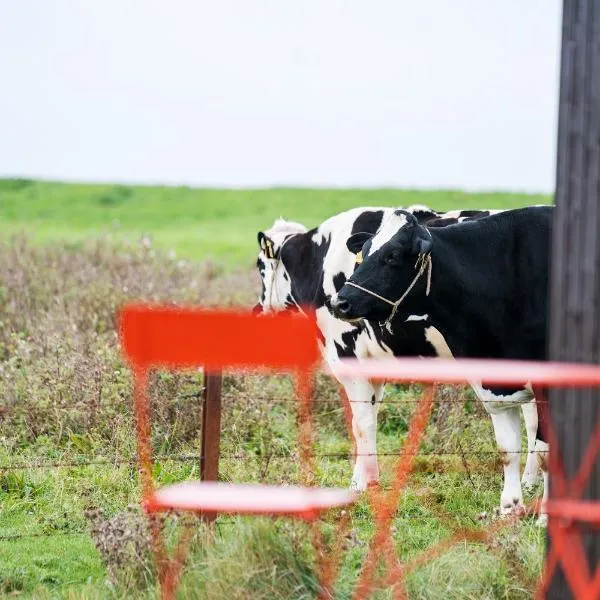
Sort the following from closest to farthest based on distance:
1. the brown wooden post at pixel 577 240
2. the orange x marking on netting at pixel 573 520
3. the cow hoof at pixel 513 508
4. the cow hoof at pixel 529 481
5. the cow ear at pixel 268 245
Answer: the orange x marking on netting at pixel 573 520
the brown wooden post at pixel 577 240
the cow hoof at pixel 513 508
the cow hoof at pixel 529 481
the cow ear at pixel 268 245

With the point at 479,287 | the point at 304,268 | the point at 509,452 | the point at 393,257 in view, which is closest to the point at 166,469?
the point at 393,257

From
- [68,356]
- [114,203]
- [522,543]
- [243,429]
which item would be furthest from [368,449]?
[114,203]

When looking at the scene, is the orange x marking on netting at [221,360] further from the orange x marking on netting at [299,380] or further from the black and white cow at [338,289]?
the black and white cow at [338,289]

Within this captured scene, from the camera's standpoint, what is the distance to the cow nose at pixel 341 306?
26.1 feet

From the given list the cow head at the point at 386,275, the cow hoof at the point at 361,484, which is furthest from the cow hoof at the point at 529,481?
the cow head at the point at 386,275

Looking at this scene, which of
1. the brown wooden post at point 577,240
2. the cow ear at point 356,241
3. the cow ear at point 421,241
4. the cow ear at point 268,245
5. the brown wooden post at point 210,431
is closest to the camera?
the brown wooden post at point 577,240

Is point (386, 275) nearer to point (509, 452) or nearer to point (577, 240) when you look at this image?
point (509, 452)

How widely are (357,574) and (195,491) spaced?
98 centimetres

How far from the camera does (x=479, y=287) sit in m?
7.93

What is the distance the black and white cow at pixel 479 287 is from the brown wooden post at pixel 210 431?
1.40 m

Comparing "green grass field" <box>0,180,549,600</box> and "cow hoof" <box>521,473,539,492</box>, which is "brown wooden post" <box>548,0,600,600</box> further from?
"cow hoof" <box>521,473,539,492</box>

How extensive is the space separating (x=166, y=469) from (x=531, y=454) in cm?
254

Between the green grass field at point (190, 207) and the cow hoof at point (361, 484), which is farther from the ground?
the green grass field at point (190, 207)

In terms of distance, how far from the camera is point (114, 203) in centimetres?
3794
